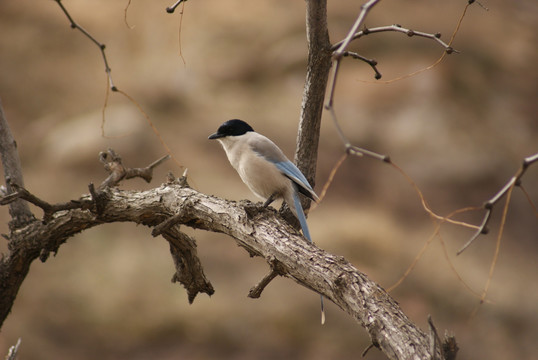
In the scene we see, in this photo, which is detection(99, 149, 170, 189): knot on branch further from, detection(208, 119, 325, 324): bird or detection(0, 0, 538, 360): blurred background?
detection(0, 0, 538, 360): blurred background

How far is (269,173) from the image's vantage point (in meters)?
2.29

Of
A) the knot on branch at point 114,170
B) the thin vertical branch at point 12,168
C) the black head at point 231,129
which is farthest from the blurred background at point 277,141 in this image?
the thin vertical branch at point 12,168

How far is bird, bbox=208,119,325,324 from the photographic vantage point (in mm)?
2268

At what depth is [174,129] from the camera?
6922 mm

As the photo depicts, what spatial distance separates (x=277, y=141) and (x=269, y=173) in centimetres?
435

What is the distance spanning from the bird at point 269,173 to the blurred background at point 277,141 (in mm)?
2919

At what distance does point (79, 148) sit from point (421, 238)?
12.9ft

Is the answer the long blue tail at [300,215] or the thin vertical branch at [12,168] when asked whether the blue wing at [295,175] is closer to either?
the long blue tail at [300,215]

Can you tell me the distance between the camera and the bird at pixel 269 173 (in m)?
2.27

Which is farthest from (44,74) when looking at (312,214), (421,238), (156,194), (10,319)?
(156,194)

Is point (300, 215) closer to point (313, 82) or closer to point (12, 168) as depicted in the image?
point (313, 82)

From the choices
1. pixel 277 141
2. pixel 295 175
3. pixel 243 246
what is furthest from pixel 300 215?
pixel 277 141

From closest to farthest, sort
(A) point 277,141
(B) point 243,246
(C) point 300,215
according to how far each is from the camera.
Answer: (B) point 243,246 → (C) point 300,215 → (A) point 277,141

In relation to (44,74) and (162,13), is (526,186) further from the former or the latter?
(44,74)
